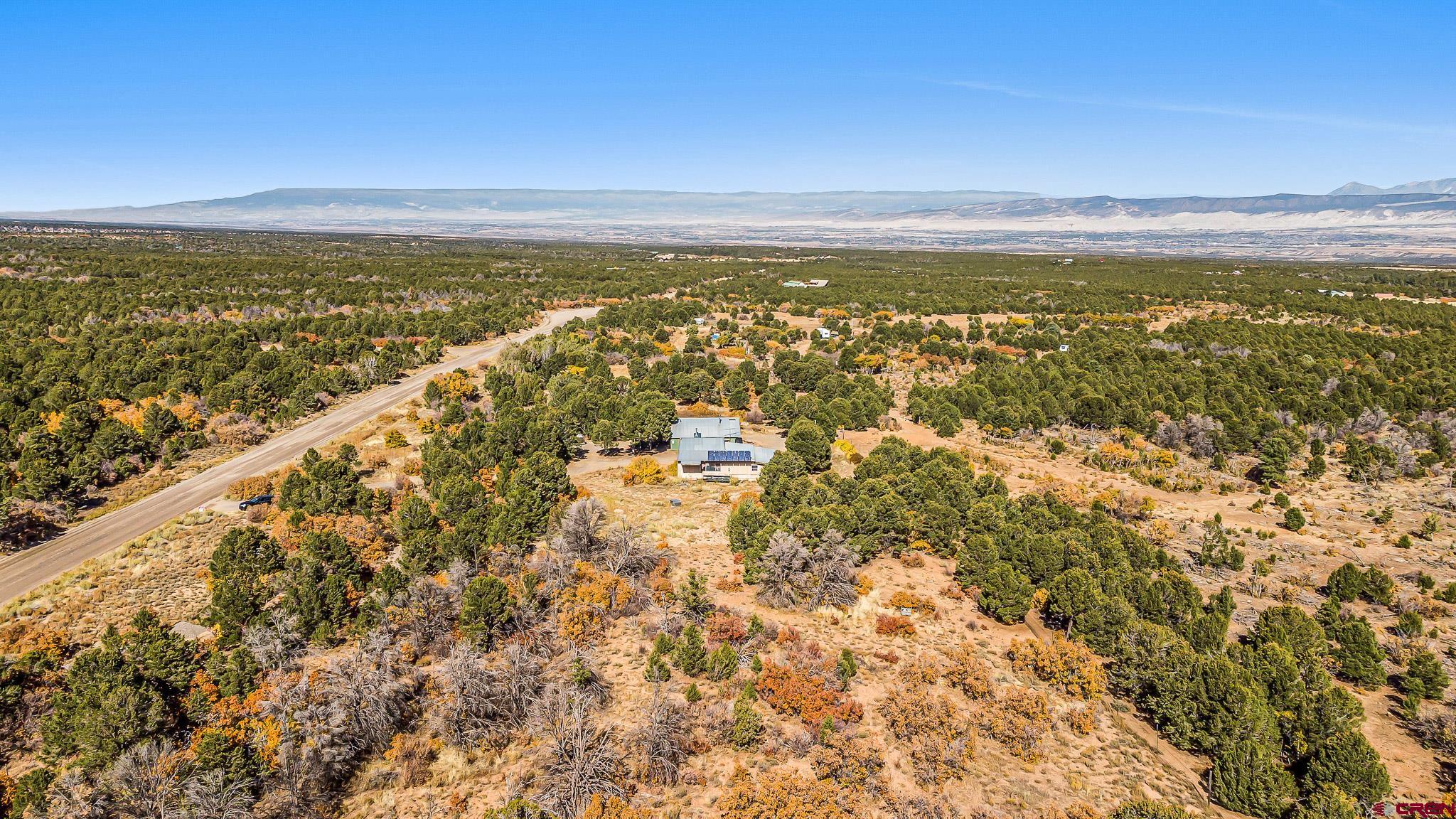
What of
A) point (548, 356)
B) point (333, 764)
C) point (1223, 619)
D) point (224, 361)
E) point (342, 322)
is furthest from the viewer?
point (342, 322)

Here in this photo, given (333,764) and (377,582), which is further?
(377,582)

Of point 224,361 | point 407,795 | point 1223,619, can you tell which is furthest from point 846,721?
point 224,361

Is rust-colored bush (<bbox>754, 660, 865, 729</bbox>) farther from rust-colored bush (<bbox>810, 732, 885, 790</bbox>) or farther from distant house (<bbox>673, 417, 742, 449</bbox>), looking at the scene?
distant house (<bbox>673, 417, 742, 449</bbox>)

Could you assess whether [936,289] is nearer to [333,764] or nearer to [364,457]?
[364,457]

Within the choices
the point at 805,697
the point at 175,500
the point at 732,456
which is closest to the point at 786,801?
the point at 805,697

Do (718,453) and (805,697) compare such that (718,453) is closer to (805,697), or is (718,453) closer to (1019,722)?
(805,697)

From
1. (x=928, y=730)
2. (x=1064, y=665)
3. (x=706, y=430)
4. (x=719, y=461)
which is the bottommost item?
(x=928, y=730)

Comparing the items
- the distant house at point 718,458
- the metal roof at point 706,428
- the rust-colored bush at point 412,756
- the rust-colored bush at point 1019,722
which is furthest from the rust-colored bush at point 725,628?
the metal roof at point 706,428
